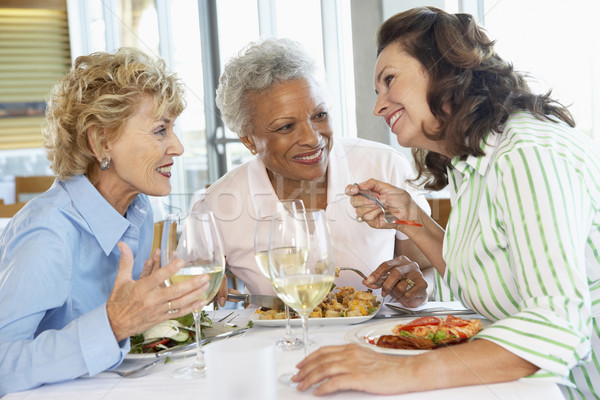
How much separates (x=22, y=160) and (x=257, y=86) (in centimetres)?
544

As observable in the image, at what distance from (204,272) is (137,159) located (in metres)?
0.60

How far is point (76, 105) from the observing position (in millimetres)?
1361

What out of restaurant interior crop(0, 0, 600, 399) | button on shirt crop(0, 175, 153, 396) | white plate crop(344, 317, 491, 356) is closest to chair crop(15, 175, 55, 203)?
restaurant interior crop(0, 0, 600, 399)

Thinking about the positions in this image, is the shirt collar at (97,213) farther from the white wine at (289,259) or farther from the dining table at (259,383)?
the white wine at (289,259)

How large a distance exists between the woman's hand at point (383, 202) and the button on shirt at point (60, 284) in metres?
0.56

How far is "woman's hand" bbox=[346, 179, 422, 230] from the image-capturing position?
4.86 ft

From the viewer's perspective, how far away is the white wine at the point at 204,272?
93cm

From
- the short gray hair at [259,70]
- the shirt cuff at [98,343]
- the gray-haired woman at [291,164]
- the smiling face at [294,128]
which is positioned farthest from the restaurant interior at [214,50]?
the shirt cuff at [98,343]

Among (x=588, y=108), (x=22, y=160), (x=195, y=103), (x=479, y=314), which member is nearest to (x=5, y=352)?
(x=479, y=314)

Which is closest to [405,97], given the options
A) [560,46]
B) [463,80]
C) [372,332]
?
[463,80]

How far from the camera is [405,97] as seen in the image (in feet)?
4.25

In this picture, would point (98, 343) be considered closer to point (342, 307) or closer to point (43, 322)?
point (43, 322)

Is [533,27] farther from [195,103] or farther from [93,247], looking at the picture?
[195,103]

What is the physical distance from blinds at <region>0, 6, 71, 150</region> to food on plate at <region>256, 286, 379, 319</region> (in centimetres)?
594
